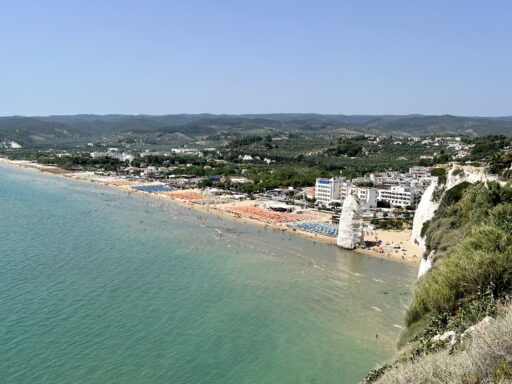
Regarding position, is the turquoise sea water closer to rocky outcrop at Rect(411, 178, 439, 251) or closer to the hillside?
the hillside

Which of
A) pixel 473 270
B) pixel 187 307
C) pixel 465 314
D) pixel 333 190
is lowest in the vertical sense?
pixel 187 307

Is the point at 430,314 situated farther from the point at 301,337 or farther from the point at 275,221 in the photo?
the point at 275,221

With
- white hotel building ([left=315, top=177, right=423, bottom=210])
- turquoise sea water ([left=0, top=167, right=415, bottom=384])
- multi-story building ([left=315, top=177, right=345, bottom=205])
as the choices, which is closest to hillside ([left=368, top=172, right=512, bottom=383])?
turquoise sea water ([left=0, top=167, right=415, bottom=384])

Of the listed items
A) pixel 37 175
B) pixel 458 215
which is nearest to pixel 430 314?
pixel 458 215

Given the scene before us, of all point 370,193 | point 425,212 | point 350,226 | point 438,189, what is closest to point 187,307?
point 350,226

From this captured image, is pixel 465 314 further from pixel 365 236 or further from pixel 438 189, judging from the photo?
pixel 365 236

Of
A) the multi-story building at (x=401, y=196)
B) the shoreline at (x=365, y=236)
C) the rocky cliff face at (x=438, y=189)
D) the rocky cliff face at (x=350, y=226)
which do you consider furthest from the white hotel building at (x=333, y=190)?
the rocky cliff face at (x=350, y=226)

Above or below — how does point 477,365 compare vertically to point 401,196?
above

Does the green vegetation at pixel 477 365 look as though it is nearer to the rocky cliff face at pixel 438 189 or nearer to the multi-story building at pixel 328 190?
the rocky cliff face at pixel 438 189
